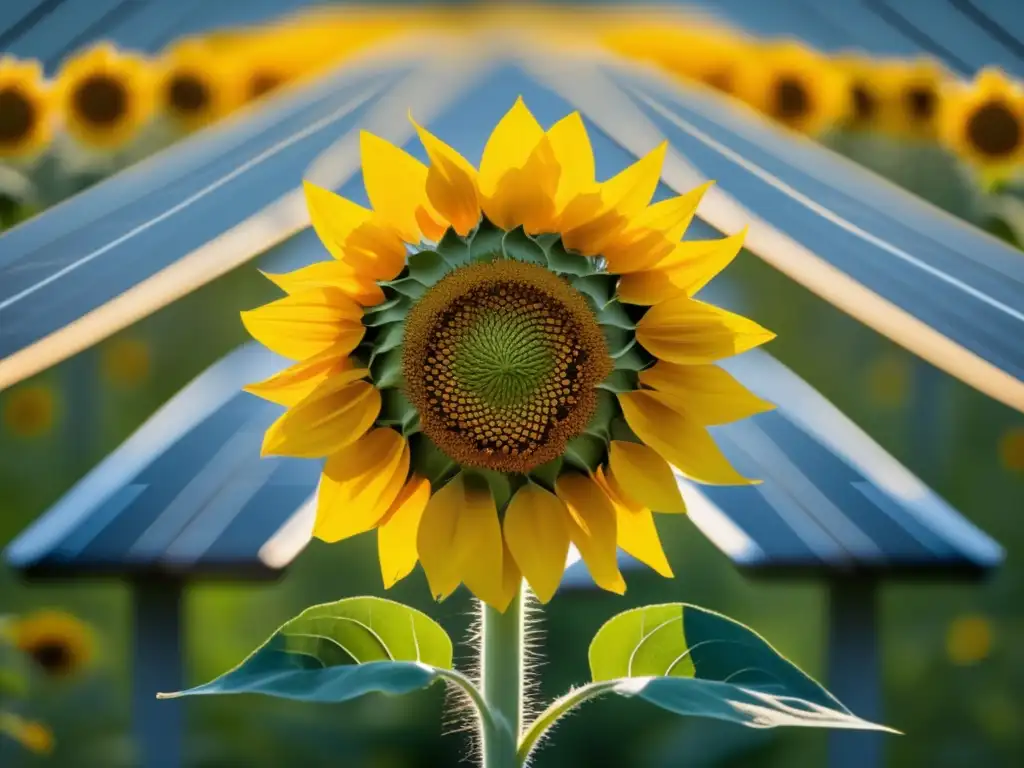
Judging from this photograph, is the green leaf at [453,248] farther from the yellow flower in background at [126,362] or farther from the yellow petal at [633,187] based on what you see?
the yellow flower in background at [126,362]

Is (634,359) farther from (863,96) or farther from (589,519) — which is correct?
(863,96)

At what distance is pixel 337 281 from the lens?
0.38m

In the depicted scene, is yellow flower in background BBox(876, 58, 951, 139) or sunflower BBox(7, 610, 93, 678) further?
yellow flower in background BBox(876, 58, 951, 139)

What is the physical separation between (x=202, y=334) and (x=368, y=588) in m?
0.57

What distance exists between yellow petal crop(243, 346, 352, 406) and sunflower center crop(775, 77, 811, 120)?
1.44 m

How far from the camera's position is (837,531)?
1.90 ft

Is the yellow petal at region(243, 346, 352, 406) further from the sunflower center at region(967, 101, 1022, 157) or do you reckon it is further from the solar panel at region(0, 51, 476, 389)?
the sunflower center at region(967, 101, 1022, 157)

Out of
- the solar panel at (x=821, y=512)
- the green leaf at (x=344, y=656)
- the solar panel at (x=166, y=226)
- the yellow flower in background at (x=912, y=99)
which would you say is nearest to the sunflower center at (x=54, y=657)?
the solar panel at (x=166, y=226)

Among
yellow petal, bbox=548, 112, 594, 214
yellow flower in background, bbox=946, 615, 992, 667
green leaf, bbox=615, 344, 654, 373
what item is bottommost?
green leaf, bbox=615, 344, 654, 373

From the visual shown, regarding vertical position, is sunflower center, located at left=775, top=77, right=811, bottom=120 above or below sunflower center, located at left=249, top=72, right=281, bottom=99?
below

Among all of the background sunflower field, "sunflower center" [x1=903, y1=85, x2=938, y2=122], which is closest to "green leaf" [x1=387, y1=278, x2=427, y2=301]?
the background sunflower field

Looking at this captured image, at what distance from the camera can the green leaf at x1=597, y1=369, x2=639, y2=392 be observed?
0.38 metres

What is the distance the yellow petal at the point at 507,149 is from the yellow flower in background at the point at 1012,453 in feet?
4.67

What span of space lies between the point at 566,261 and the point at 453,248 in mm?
35
